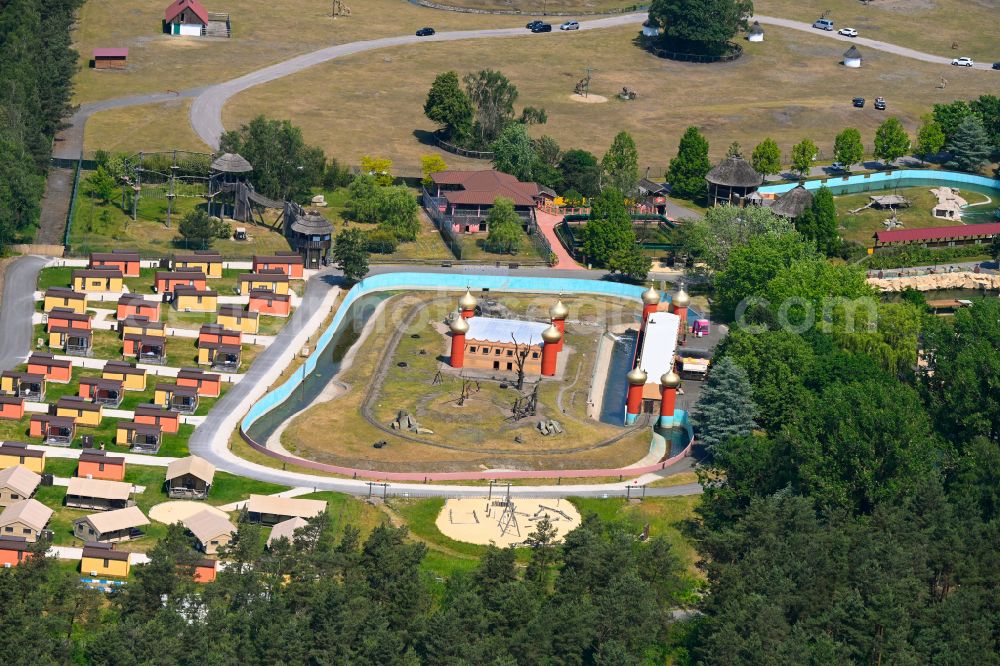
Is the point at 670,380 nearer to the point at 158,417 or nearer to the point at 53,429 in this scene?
the point at 158,417

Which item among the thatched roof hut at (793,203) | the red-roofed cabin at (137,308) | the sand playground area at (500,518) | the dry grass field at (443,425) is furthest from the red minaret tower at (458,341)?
the thatched roof hut at (793,203)

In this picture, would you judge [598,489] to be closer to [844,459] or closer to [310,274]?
[844,459]

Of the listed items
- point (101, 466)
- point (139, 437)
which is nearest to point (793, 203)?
point (139, 437)

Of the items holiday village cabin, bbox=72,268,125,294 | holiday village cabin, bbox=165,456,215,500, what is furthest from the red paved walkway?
holiday village cabin, bbox=165,456,215,500

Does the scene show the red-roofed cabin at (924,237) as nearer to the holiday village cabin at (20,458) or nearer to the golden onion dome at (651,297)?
the golden onion dome at (651,297)

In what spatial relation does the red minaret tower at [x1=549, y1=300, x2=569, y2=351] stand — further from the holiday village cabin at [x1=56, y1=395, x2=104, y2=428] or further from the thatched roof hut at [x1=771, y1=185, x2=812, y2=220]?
the holiday village cabin at [x1=56, y1=395, x2=104, y2=428]

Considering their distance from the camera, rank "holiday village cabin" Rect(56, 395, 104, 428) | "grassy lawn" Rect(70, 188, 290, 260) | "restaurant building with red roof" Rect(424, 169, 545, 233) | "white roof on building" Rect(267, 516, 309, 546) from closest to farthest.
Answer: "white roof on building" Rect(267, 516, 309, 546)
"holiday village cabin" Rect(56, 395, 104, 428)
"grassy lawn" Rect(70, 188, 290, 260)
"restaurant building with red roof" Rect(424, 169, 545, 233)
